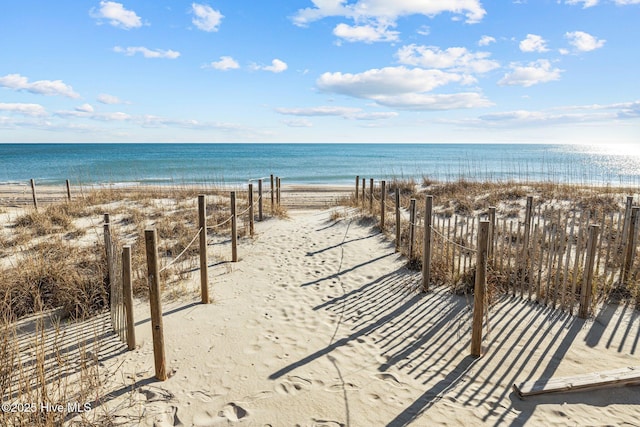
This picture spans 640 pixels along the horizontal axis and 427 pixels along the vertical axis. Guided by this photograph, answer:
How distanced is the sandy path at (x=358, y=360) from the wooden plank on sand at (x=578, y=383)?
67 millimetres

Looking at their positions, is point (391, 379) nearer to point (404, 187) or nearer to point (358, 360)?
point (358, 360)

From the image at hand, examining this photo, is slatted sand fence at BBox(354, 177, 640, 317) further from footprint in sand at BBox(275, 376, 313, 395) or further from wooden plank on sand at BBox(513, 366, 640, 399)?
footprint in sand at BBox(275, 376, 313, 395)

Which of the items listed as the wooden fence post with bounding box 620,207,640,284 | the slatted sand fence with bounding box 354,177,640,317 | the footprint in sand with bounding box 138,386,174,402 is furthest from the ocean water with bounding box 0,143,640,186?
the footprint in sand with bounding box 138,386,174,402

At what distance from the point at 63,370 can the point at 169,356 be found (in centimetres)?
99

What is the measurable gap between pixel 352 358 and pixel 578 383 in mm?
2071

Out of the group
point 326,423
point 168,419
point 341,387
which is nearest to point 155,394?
point 168,419

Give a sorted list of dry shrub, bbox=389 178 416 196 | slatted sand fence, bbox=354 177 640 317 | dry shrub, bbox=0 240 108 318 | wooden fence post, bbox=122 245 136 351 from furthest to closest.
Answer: dry shrub, bbox=389 178 416 196
dry shrub, bbox=0 240 108 318
slatted sand fence, bbox=354 177 640 317
wooden fence post, bbox=122 245 136 351

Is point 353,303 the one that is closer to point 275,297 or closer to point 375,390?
point 275,297

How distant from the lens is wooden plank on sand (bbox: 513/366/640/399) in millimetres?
3389

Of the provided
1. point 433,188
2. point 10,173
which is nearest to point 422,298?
point 433,188

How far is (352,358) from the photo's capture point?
4.03m

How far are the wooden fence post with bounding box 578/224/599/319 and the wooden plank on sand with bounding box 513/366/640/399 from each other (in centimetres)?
127

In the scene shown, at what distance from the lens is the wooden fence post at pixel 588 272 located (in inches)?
181

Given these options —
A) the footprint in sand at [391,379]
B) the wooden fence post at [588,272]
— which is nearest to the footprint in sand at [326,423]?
the footprint in sand at [391,379]
